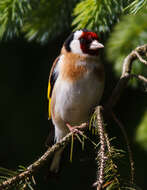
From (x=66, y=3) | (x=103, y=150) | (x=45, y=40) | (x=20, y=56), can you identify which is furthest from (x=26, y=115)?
(x=103, y=150)

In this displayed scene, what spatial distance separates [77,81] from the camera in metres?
1.62

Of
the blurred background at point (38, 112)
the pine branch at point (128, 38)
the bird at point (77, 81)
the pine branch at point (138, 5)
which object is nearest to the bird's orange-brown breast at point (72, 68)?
the bird at point (77, 81)

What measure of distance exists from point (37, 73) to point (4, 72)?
0.90 ft

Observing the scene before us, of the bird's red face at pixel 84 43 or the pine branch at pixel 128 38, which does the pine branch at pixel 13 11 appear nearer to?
the bird's red face at pixel 84 43

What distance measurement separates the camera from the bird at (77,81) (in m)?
1.62

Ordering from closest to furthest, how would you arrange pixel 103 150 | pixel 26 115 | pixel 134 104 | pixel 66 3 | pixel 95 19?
pixel 103 150 < pixel 95 19 < pixel 66 3 < pixel 134 104 < pixel 26 115

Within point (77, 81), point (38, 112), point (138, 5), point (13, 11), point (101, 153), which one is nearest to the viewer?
point (101, 153)

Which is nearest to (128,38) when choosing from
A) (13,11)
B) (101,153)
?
(13,11)

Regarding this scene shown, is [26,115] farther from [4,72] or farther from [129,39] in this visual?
[129,39]

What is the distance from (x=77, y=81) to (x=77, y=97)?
2.9 inches

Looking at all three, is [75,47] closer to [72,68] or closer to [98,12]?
[72,68]

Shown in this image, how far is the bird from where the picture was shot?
162 centimetres

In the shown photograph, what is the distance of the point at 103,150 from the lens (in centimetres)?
98

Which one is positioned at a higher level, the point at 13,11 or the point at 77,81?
the point at 13,11
